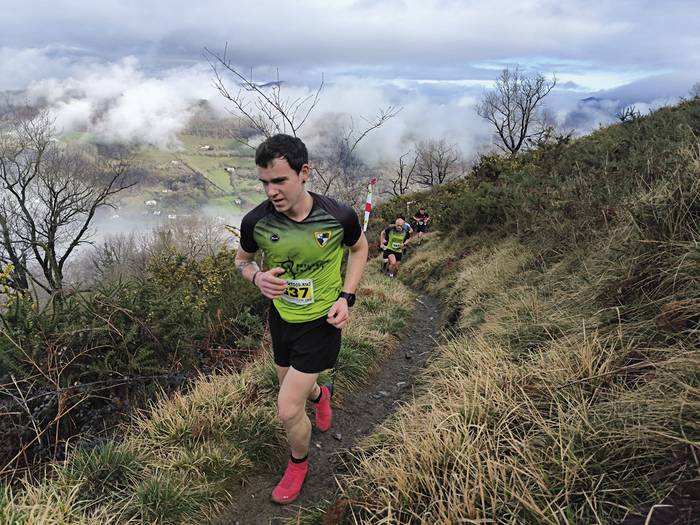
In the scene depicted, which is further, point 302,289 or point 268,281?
point 302,289

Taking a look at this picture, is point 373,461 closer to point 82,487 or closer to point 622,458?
point 622,458

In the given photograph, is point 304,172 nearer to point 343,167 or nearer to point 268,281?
point 268,281

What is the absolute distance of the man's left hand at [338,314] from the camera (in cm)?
280

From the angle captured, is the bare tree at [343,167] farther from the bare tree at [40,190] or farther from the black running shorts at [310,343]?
the bare tree at [40,190]

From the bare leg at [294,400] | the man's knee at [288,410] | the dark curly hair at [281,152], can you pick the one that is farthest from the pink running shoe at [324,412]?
the dark curly hair at [281,152]

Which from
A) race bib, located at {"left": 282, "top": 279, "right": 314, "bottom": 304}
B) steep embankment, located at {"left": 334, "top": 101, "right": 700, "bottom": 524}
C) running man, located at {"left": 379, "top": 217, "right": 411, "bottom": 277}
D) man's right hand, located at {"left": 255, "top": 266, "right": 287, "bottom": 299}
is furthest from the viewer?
running man, located at {"left": 379, "top": 217, "right": 411, "bottom": 277}

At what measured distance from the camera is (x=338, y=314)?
2.82 metres

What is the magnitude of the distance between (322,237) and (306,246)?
125mm

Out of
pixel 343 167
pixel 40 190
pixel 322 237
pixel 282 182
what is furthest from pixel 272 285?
pixel 40 190

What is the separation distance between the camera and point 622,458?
2.14 metres

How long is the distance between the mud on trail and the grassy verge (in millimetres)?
127

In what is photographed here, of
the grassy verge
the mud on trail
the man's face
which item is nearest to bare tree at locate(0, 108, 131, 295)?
the mud on trail

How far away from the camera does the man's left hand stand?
2.80 m

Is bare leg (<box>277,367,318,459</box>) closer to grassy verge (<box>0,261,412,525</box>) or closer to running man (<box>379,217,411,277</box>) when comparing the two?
grassy verge (<box>0,261,412,525</box>)
